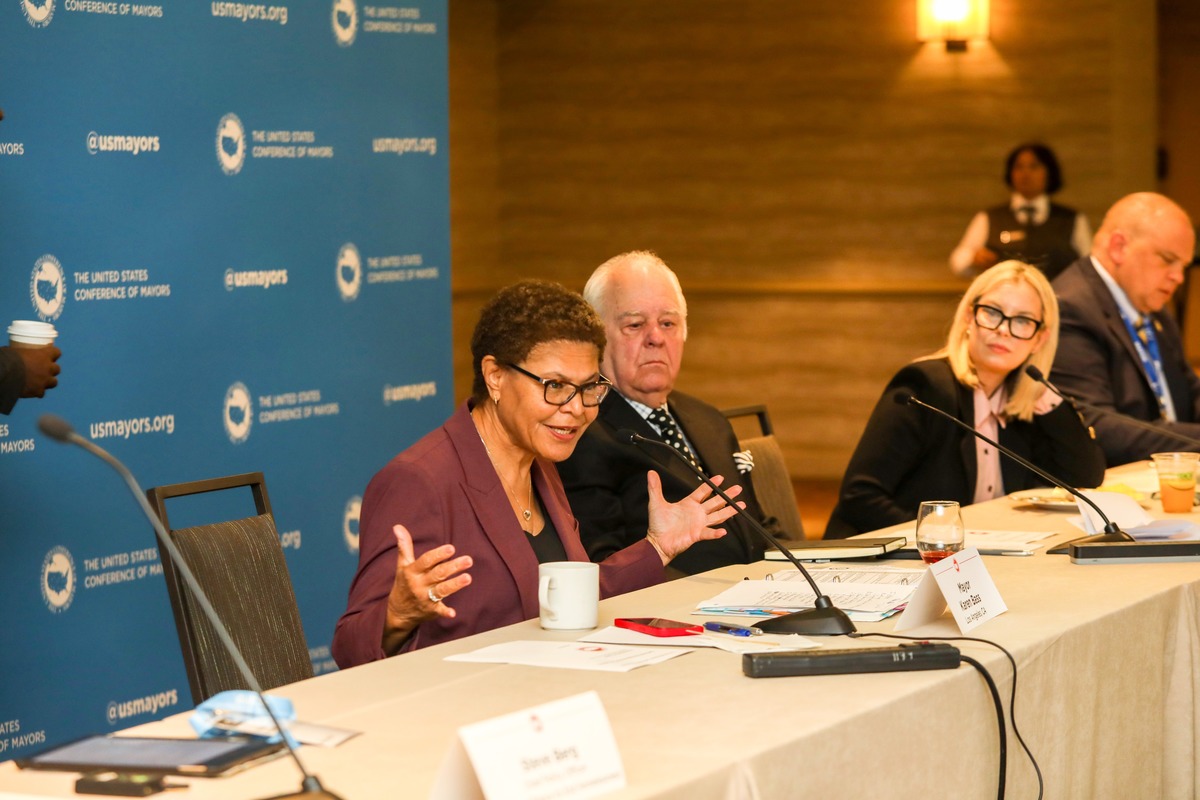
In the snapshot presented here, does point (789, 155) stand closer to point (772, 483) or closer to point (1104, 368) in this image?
point (1104, 368)

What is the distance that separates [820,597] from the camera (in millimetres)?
2180

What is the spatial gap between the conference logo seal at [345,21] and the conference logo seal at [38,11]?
1.05m

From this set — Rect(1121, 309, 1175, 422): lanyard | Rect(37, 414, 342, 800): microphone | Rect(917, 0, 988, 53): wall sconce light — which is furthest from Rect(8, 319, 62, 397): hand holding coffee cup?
Rect(917, 0, 988, 53): wall sconce light

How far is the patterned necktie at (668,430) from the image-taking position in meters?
3.27

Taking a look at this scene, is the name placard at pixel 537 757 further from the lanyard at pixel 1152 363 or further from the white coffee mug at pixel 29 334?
the lanyard at pixel 1152 363

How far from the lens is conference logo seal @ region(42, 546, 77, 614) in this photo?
3455 mm

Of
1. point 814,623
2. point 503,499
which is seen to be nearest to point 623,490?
point 503,499

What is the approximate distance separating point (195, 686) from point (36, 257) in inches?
61.1

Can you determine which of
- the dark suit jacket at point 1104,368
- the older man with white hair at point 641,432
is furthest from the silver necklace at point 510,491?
the dark suit jacket at point 1104,368

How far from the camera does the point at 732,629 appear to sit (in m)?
2.16

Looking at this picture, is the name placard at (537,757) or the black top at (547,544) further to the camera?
the black top at (547,544)

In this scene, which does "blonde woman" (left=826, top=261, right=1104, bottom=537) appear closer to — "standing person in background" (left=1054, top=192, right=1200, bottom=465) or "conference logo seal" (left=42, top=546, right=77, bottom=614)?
"standing person in background" (left=1054, top=192, right=1200, bottom=465)

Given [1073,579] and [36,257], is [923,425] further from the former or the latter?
[36,257]

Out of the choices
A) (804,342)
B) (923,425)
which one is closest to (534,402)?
(923,425)
